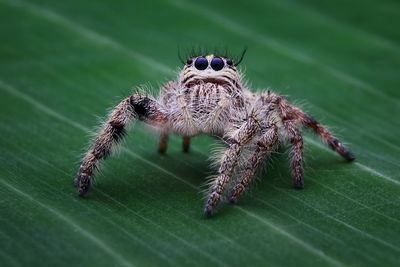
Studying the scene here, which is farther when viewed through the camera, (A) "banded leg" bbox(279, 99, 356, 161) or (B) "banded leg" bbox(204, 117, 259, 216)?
(A) "banded leg" bbox(279, 99, 356, 161)

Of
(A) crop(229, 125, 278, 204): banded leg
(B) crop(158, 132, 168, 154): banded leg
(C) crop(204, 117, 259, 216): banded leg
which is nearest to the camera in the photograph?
(C) crop(204, 117, 259, 216): banded leg

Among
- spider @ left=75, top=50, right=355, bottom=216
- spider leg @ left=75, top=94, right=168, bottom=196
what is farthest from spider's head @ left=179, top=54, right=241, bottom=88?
spider leg @ left=75, top=94, right=168, bottom=196

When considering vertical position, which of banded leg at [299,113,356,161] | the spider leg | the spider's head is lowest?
the spider leg

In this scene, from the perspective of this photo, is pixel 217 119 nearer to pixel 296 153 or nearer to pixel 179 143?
pixel 296 153

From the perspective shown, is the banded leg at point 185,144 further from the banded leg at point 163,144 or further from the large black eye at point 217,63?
the large black eye at point 217,63

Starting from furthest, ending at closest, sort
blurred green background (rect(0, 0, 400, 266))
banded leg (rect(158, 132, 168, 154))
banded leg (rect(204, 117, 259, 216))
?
1. banded leg (rect(158, 132, 168, 154))
2. banded leg (rect(204, 117, 259, 216))
3. blurred green background (rect(0, 0, 400, 266))

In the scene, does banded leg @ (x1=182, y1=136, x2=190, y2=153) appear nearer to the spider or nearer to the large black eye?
the spider

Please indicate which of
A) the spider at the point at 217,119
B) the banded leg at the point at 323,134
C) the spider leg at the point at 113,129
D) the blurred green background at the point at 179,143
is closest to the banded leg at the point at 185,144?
the blurred green background at the point at 179,143
